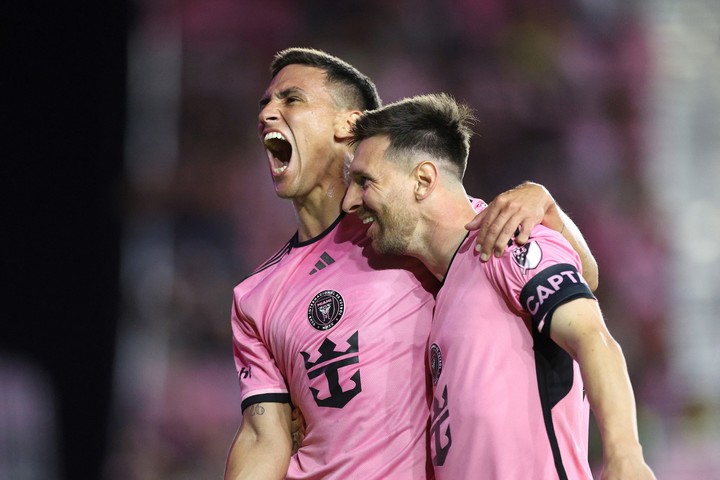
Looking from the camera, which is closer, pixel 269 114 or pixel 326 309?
pixel 326 309

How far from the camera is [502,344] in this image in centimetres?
242

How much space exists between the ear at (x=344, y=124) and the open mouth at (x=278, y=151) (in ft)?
0.64

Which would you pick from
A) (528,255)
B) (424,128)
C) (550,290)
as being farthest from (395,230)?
(550,290)

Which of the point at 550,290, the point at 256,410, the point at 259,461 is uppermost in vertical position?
the point at 550,290

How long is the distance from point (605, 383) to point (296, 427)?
1356mm

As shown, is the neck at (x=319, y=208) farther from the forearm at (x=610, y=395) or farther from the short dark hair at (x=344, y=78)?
the forearm at (x=610, y=395)

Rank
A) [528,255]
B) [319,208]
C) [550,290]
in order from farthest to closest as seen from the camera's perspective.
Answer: [319,208], [528,255], [550,290]

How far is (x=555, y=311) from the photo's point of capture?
2.23m

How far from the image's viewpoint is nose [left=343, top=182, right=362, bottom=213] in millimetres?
2904

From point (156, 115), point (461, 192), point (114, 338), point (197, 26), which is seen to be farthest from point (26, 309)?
point (461, 192)

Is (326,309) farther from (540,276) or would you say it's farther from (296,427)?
(540,276)

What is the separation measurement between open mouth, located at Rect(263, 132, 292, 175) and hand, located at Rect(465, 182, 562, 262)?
3.27ft

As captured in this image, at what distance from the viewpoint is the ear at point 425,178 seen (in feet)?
9.23

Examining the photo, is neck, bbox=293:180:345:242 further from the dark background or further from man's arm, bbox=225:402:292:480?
the dark background
